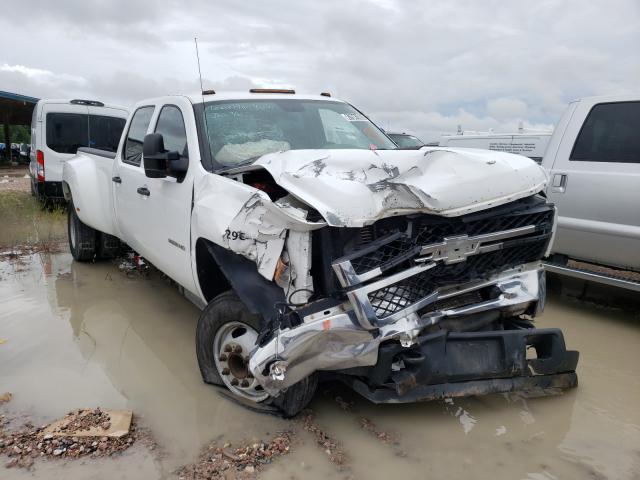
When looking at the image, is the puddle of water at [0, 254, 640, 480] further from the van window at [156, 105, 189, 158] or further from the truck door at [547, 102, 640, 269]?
the van window at [156, 105, 189, 158]

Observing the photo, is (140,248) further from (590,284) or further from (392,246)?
(590,284)

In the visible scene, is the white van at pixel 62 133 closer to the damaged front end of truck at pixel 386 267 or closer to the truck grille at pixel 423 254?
the damaged front end of truck at pixel 386 267

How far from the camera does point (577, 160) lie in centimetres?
503

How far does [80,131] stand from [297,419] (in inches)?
330

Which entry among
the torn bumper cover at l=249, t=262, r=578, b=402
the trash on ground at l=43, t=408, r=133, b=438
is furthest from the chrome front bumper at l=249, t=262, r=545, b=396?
the trash on ground at l=43, t=408, r=133, b=438

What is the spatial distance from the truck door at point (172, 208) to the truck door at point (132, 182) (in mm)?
94

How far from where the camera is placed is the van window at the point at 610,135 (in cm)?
470

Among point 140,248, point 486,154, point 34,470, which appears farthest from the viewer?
point 140,248

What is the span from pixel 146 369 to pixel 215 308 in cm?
103

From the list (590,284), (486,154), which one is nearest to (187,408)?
(486,154)

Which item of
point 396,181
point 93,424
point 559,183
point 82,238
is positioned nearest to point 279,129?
point 396,181

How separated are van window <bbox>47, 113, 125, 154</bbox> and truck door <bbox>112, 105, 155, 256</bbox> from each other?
467 cm

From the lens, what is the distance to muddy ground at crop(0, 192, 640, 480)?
2773 millimetres

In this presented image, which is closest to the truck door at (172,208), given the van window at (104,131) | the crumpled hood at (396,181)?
the crumpled hood at (396,181)
